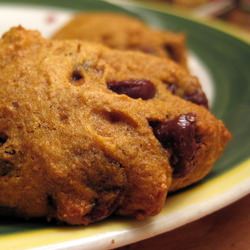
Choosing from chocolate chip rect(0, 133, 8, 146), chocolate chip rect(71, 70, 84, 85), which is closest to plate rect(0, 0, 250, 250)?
chocolate chip rect(0, 133, 8, 146)

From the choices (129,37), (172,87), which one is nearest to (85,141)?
(172,87)

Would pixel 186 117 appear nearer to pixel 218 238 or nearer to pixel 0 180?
pixel 218 238

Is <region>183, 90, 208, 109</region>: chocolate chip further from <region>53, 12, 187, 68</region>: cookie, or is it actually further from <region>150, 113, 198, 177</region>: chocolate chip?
<region>53, 12, 187, 68</region>: cookie

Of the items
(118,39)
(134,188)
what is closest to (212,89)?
(118,39)

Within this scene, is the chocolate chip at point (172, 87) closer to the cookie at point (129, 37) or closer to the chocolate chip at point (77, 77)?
the chocolate chip at point (77, 77)

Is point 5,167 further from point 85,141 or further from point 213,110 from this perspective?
point 213,110

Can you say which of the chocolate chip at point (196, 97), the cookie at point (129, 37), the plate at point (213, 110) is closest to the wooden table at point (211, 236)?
the plate at point (213, 110)
